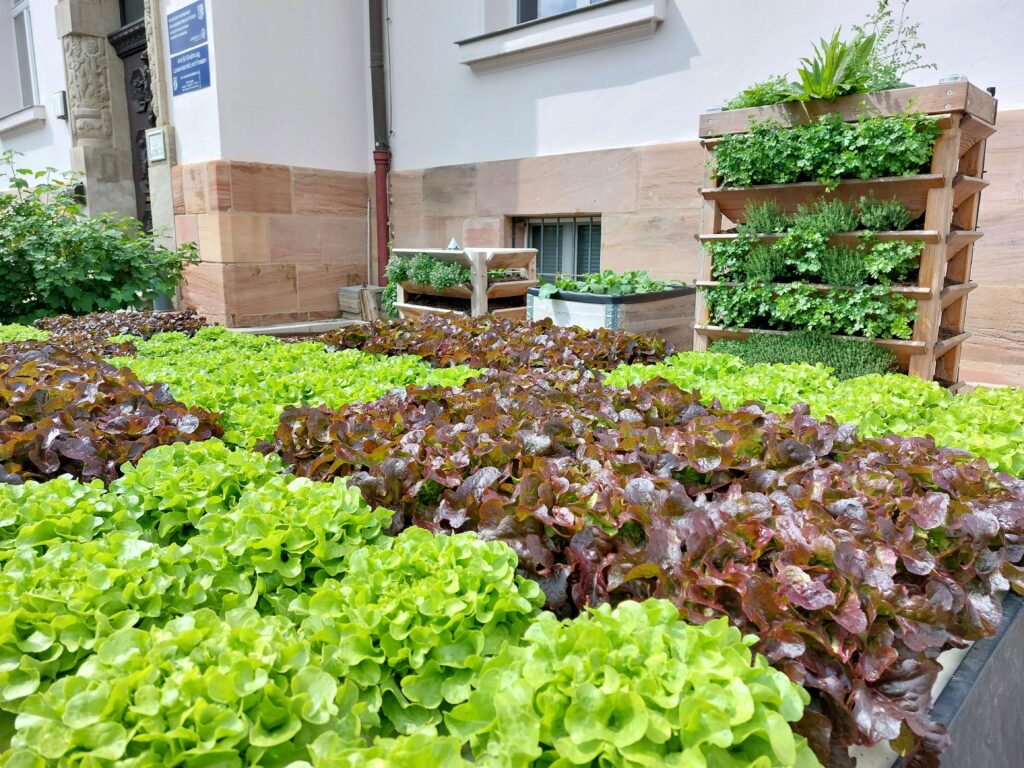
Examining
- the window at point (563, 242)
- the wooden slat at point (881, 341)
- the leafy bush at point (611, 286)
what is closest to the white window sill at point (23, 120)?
the window at point (563, 242)

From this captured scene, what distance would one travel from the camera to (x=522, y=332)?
14.6 feet

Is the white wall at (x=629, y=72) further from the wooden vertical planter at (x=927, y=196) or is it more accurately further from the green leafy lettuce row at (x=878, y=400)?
the green leafy lettuce row at (x=878, y=400)

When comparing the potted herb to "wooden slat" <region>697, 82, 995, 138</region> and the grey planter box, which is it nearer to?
the grey planter box

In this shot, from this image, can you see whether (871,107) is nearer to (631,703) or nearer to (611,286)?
(611,286)

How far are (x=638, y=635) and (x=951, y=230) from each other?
440cm

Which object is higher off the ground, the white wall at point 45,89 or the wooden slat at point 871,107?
the white wall at point 45,89

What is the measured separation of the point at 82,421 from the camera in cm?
247

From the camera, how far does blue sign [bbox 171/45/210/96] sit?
29.5 ft

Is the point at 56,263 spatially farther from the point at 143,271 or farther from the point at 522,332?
the point at 522,332

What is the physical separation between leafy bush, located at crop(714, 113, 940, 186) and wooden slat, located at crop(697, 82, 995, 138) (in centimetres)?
6

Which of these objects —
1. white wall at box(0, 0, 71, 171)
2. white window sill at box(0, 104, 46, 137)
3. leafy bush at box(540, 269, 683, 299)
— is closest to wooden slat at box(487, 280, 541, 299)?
leafy bush at box(540, 269, 683, 299)

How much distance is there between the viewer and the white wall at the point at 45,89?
40.4 feet

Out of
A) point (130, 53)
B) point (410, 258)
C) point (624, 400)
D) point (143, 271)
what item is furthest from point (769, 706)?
point (130, 53)

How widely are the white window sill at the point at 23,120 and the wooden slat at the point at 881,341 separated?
12.7 meters
